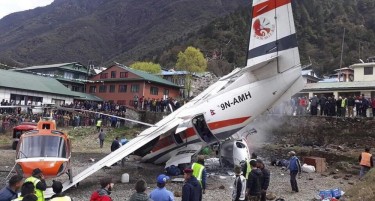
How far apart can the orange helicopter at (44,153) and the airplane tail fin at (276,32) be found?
971 centimetres

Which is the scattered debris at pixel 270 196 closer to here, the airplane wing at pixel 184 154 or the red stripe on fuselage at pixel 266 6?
the airplane wing at pixel 184 154

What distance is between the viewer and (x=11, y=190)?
7.41 meters

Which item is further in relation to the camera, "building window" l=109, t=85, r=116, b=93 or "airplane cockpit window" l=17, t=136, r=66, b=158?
"building window" l=109, t=85, r=116, b=93

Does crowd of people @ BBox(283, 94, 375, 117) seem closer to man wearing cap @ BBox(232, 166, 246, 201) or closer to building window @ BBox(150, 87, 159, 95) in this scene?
man wearing cap @ BBox(232, 166, 246, 201)

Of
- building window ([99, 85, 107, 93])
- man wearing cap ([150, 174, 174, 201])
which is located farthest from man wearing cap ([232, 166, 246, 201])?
building window ([99, 85, 107, 93])

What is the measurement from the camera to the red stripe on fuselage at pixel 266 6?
696 inches

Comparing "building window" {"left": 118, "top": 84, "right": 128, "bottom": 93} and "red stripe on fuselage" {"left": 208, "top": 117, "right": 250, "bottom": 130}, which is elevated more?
"building window" {"left": 118, "top": 84, "right": 128, "bottom": 93}

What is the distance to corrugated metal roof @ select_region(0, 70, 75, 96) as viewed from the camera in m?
47.2

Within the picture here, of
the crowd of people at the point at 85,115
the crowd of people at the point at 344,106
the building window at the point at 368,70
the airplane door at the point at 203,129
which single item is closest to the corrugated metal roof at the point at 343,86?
the building window at the point at 368,70

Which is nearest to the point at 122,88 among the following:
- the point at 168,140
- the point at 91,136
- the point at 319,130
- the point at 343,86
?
the point at 91,136

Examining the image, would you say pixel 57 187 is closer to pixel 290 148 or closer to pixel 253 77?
pixel 253 77

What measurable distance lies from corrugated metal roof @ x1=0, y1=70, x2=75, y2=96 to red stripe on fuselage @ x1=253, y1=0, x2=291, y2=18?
3624 cm

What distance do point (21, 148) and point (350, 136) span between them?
22.1 metres

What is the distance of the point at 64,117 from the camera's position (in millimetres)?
38688
